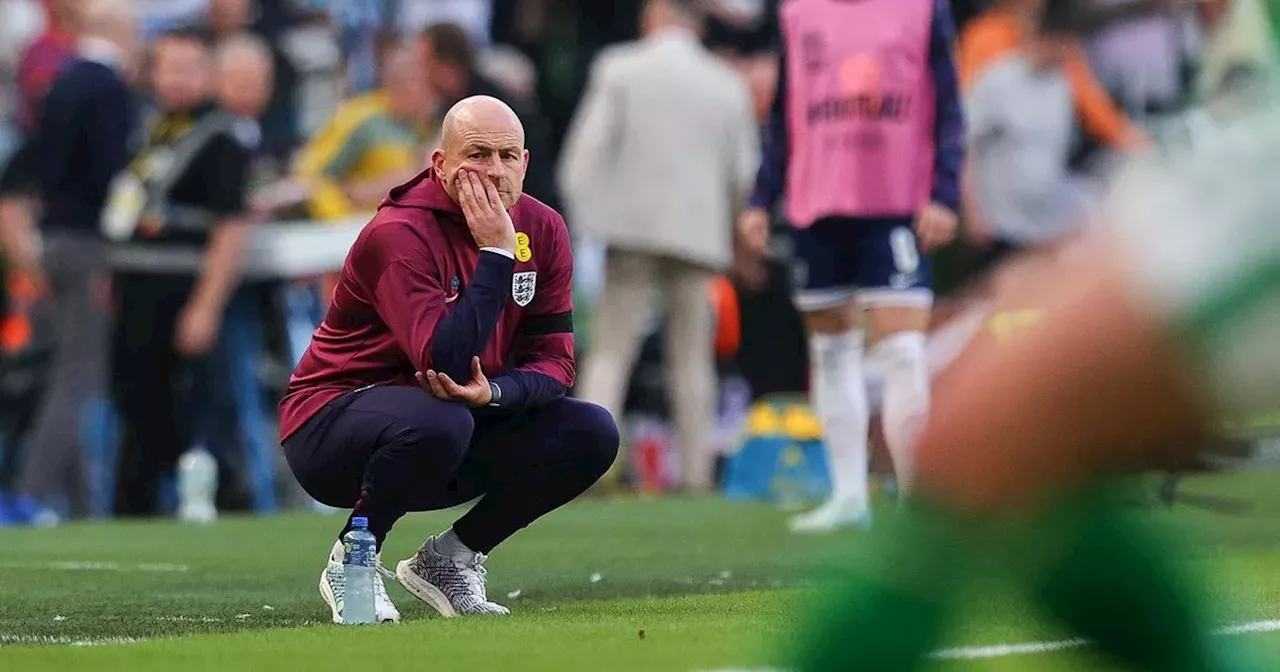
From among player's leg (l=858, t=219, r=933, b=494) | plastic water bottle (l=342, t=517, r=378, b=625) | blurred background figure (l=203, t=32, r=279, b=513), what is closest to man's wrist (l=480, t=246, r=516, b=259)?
plastic water bottle (l=342, t=517, r=378, b=625)

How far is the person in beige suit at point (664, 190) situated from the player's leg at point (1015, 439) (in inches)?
380

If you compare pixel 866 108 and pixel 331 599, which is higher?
pixel 866 108

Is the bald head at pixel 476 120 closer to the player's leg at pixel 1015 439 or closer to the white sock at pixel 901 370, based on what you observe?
the player's leg at pixel 1015 439

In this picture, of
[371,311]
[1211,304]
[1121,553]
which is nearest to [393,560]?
[371,311]

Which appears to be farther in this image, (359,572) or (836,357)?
(836,357)

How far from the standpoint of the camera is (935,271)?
13680 millimetres

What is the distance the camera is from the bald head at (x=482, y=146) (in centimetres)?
579

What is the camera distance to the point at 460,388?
5.63 metres

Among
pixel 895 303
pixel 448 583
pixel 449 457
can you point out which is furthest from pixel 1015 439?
pixel 895 303

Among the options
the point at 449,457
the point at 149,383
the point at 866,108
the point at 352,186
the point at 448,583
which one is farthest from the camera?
the point at 352,186

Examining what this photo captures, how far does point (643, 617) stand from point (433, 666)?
1217 millimetres

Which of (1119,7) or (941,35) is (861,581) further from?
(941,35)

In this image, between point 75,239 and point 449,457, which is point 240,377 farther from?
point 449,457

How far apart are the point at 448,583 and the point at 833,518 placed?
3.73 meters
